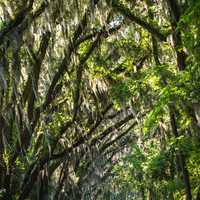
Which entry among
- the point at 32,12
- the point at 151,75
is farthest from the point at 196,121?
the point at 32,12

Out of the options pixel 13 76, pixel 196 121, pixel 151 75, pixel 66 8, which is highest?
pixel 66 8

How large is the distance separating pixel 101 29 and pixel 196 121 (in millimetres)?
4364

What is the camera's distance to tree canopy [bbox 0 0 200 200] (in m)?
8.63

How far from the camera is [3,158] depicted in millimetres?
14102

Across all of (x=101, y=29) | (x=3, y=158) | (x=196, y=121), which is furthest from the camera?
(x=3, y=158)

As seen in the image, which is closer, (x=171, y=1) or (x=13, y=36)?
(x=171, y=1)

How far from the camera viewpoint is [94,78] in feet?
43.5

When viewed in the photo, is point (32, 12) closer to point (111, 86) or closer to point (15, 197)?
point (111, 86)

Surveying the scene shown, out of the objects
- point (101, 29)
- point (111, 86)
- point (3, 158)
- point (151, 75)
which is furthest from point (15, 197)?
point (151, 75)

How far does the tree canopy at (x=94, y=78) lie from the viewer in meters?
8.63

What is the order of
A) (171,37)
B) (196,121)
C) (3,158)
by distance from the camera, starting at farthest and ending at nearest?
1. (3,158)
2. (171,37)
3. (196,121)

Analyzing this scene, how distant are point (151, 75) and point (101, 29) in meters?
3.19

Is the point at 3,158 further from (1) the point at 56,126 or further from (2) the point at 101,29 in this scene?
(2) the point at 101,29

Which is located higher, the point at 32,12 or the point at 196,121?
the point at 32,12
